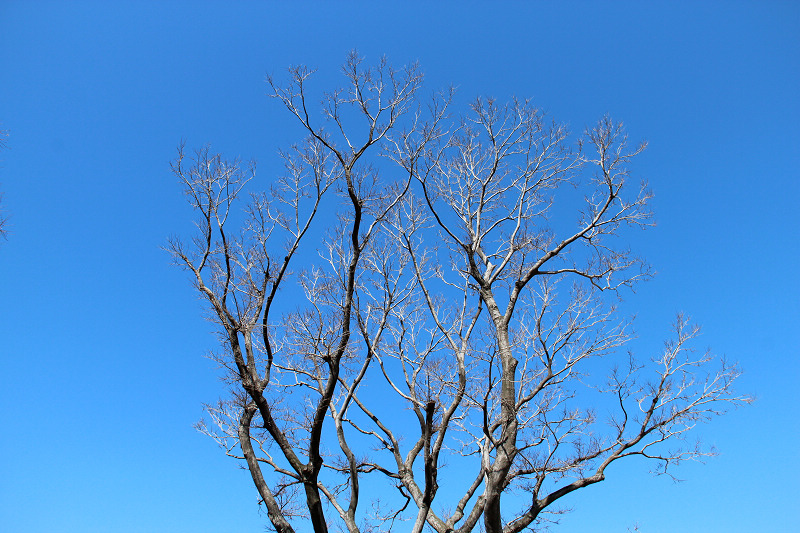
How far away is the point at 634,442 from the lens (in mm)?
10273

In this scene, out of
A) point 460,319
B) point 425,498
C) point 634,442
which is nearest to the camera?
point 425,498

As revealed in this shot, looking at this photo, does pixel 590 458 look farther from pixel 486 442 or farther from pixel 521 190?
pixel 521 190

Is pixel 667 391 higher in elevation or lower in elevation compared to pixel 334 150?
lower

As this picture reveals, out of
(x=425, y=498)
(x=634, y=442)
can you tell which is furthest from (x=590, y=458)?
(x=425, y=498)

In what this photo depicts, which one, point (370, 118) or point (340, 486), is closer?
point (370, 118)

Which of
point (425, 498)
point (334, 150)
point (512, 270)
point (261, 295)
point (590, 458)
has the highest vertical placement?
point (334, 150)

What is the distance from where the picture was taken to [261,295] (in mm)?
10922

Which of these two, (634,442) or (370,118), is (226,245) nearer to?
(370,118)

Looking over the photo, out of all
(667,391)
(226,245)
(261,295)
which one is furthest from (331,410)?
(667,391)

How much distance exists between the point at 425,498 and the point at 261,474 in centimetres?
333

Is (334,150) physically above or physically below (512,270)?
above

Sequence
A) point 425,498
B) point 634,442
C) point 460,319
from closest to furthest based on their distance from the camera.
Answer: point 425,498 < point 634,442 < point 460,319

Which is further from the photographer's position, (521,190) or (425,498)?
(521,190)

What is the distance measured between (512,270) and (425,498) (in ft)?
17.1
